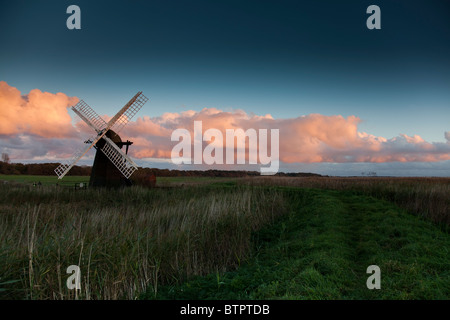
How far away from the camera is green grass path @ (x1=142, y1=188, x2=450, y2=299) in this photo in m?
5.16

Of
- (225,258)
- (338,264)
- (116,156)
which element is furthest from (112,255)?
(116,156)

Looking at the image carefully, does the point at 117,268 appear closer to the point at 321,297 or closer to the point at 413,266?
the point at 321,297

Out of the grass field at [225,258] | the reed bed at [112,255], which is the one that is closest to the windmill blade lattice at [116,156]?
the grass field at [225,258]

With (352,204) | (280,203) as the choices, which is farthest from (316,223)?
(352,204)

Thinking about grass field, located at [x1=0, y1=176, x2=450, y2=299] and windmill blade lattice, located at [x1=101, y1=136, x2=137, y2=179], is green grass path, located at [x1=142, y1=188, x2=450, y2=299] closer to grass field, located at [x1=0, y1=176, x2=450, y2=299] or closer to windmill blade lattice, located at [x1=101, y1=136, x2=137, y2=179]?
grass field, located at [x1=0, y1=176, x2=450, y2=299]

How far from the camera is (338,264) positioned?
21.9 feet

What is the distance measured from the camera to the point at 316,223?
1129 centimetres

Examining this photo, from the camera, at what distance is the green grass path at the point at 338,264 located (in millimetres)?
5164

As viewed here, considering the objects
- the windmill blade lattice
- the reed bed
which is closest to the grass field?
the reed bed

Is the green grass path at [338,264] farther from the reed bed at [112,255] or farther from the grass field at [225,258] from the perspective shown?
the reed bed at [112,255]

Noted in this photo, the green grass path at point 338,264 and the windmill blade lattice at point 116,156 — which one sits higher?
the windmill blade lattice at point 116,156

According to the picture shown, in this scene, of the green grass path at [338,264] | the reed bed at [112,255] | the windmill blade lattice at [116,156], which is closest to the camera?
the reed bed at [112,255]

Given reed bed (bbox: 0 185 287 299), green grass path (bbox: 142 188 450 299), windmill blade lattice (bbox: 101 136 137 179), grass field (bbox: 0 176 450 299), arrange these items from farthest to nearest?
windmill blade lattice (bbox: 101 136 137 179) < green grass path (bbox: 142 188 450 299) < grass field (bbox: 0 176 450 299) < reed bed (bbox: 0 185 287 299)
